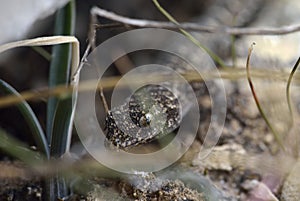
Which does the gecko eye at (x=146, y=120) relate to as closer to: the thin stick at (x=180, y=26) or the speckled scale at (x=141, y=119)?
the speckled scale at (x=141, y=119)

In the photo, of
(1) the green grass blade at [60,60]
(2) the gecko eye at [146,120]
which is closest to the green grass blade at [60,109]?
(1) the green grass blade at [60,60]

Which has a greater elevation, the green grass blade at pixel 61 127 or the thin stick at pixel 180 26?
the thin stick at pixel 180 26

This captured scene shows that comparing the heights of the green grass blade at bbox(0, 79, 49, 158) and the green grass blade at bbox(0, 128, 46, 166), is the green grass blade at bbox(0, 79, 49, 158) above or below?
above

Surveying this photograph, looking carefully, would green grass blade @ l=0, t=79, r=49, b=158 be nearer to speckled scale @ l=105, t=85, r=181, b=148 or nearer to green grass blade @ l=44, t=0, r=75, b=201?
green grass blade @ l=44, t=0, r=75, b=201

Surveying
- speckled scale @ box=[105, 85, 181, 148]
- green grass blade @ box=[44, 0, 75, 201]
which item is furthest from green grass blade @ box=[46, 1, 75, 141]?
speckled scale @ box=[105, 85, 181, 148]

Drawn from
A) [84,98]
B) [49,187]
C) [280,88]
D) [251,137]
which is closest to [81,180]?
[49,187]

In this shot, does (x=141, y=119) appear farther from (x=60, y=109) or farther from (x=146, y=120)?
(x=60, y=109)

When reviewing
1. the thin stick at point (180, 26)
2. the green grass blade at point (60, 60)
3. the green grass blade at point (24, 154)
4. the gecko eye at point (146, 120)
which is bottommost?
the green grass blade at point (24, 154)

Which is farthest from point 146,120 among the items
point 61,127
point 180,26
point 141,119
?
point 180,26
